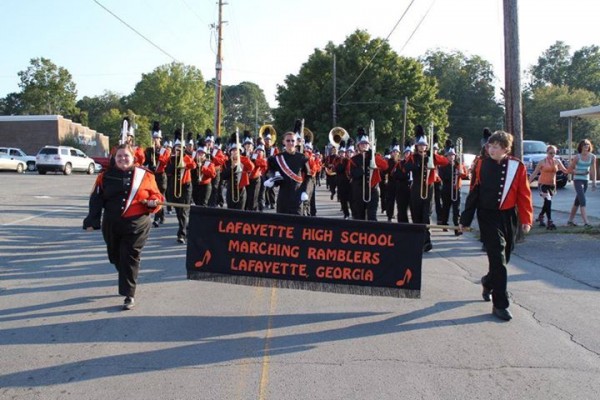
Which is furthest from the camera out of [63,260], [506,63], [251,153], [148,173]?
[251,153]

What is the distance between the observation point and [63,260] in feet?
31.3

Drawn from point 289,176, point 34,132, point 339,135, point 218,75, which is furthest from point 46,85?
point 289,176

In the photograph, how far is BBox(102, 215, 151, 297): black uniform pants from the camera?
21.7ft

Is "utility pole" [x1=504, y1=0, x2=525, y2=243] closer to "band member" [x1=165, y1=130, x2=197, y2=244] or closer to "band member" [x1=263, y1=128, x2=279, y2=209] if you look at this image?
"band member" [x1=263, y1=128, x2=279, y2=209]

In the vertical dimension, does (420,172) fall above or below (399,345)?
above

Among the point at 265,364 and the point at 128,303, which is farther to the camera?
the point at 128,303

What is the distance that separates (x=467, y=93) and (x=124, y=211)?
85.8 metres

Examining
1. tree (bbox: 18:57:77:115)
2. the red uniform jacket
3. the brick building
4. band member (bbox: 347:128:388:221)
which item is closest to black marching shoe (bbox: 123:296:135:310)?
band member (bbox: 347:128:388:221)

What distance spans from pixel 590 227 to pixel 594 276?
450 cm

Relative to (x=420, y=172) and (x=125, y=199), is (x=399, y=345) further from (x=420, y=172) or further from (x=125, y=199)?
(x=420, y=172)

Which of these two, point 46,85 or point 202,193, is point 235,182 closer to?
point 202,193

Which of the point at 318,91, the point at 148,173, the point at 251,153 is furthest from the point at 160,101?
the point at 148,173

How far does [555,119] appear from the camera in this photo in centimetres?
7500

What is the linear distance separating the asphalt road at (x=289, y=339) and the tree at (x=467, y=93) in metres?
77.5
